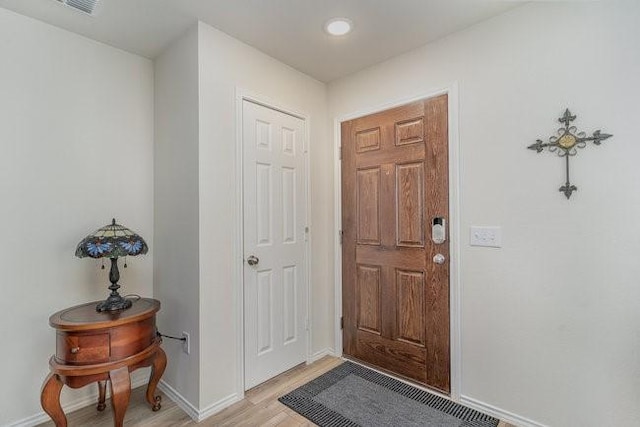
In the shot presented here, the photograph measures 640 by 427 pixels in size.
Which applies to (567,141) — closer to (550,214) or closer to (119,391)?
(550,214)

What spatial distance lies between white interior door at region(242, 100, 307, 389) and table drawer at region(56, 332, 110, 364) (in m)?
0.82

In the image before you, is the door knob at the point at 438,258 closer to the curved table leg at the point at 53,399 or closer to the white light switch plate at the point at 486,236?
the white light switch plate at the point at 486,236

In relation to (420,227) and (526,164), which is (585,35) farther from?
(420,227)

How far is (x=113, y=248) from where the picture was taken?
1.73 meters

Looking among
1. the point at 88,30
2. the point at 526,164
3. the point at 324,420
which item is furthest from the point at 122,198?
the point at 526,164

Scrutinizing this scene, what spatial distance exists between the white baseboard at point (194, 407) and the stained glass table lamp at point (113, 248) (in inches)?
28.5

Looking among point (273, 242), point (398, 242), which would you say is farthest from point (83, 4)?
point (398, 242)

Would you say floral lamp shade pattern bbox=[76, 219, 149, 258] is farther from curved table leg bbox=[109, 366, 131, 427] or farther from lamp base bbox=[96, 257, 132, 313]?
curved table leg bbox=[109, 366, 131, 427]

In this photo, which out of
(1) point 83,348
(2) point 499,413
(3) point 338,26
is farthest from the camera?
(3) point 338,26

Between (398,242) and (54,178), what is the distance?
7.49ft

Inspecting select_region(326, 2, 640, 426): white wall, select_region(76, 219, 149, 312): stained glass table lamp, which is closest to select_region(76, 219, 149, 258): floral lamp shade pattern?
select_region(76, 219, 149, 312): stained glass table lamp

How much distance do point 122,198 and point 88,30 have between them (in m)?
1.08

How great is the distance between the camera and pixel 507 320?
186 cm

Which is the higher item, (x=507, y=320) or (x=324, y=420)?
(x=507, y=320)
